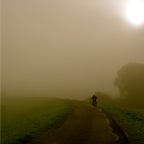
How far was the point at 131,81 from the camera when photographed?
325ft

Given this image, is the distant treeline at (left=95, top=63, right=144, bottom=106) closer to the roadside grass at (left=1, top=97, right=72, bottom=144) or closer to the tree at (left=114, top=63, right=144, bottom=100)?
the tree at (left=114, top=63, right=144, bottom=100)

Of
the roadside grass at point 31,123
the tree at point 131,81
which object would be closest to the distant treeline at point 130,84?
the tree at point 131,81

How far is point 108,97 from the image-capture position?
334ft

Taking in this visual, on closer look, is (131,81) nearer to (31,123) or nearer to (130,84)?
(130,84)

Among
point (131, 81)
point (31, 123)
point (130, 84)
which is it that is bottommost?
point (31, 123)

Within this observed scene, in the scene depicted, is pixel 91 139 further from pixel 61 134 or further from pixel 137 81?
pixel 137 81

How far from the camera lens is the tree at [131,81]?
95.9 metres

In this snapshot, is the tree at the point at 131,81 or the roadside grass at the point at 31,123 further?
the tree at the point at 131,81

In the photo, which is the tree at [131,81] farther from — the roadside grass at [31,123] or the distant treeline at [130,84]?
the roadside grass at [31,123]

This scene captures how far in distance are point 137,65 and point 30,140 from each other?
8929cm

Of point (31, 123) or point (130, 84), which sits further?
point (130, 84)

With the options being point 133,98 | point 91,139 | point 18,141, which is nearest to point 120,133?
point 91,139

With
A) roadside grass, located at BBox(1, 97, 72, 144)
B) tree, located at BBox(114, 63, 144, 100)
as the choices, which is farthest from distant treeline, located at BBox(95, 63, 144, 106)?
roadside grass, located at BBox(1, 97, 72, 144)

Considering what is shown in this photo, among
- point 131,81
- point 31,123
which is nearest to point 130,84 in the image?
point 131,81
